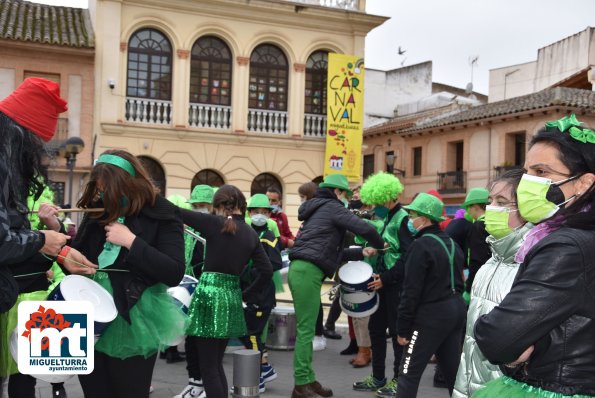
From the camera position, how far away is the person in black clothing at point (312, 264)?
20.8 feet

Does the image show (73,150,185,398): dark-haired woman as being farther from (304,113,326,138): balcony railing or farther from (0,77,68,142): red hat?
(304,113,326,138): balcony railing

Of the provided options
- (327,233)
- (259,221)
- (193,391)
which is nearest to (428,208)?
(327,233)

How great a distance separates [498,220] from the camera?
413cm

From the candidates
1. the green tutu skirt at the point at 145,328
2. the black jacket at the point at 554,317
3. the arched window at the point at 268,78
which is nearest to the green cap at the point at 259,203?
the green tutu skirt at the point at 145,328

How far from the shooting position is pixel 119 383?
346 cm

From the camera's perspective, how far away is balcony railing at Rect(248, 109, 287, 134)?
72.0 ft

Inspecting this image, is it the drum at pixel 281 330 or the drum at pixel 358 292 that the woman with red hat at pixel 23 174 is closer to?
the drum at pixel 358 292

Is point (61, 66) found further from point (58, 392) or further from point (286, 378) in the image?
point (58, 392)

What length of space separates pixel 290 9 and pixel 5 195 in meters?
19.6

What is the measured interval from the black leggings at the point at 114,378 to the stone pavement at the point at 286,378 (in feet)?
10.2

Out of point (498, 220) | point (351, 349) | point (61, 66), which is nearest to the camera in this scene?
point (498, 220)

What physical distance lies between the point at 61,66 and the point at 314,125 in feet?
26.7

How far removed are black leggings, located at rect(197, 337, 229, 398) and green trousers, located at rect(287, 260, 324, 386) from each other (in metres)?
1.33

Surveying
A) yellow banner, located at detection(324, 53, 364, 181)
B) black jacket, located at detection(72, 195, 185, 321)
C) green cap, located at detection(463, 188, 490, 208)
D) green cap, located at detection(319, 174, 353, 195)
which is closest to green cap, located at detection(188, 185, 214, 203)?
green cap, located at detection(319, 174, 353, 195)
